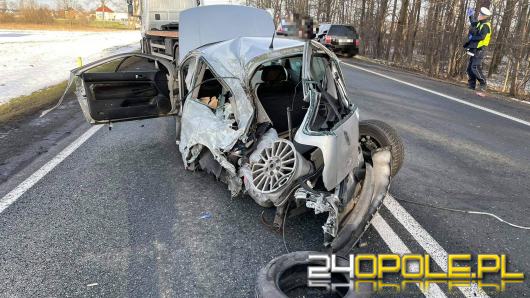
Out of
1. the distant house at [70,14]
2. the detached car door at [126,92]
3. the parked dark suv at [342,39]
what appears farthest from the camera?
the distant house at [70,14]

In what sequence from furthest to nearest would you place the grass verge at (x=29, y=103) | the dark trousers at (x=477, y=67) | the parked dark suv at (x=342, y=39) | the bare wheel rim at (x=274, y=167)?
the parked dark suv at (x=342, y=39), the dark trousers at (x=477, y=67), the grass verge at (x=29, y=103), the bare wheel rim at (x=274, y=167)

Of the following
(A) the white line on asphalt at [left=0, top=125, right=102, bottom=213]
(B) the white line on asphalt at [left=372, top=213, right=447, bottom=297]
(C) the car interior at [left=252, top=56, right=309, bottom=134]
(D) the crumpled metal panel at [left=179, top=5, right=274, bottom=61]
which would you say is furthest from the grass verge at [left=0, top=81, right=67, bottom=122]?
(B) the white line on asphalt at [left=372, top=213, right=447, bottom=297]

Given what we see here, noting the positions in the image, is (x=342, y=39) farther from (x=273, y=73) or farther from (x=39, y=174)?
(x=39, y=174)

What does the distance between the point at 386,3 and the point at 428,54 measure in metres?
7.93

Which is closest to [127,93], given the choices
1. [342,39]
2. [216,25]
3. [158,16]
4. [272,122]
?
[272,122]

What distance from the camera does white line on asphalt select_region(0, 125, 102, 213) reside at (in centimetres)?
405

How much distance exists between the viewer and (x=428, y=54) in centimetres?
1552

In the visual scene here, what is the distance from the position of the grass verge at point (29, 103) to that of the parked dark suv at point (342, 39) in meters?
13.8

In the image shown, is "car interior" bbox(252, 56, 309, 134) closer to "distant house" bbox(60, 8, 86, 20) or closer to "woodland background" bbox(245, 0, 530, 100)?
"woodland background" bbox(245, 0, 530, 100)

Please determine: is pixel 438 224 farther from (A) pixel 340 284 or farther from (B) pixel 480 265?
(A) pixel 340 284

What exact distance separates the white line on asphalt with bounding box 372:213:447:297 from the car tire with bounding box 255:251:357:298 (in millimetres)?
603

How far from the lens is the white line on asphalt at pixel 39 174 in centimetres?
405

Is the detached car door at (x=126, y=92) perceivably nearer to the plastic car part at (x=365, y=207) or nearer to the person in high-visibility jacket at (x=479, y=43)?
the plastic car part at (x=365, y=207)

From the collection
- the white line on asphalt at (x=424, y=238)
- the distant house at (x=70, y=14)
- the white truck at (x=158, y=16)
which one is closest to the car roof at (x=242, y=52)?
the white line on asphalt at (x=424, y=238)
